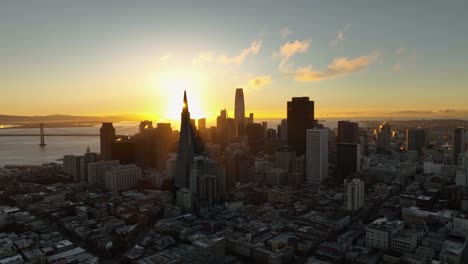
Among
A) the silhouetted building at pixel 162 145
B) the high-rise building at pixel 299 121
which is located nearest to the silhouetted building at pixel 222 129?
the silhouetted building at pixel 162 145

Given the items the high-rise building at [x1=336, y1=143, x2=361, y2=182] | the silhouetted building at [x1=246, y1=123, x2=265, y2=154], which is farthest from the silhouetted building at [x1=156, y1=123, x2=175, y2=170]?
the high-rise building at [x1=336, y1=143, x2=361, y2=182]

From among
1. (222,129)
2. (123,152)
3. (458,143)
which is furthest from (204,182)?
(458,143)

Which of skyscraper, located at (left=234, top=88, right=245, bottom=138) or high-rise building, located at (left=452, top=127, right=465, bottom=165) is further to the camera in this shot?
skyscraper, located at (left=234, top=88, right=245, bottom=138)

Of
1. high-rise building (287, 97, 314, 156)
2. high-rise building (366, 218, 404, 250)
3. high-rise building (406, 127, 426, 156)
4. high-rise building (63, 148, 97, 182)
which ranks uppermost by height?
high-rise building (287, 97, 314, 156)

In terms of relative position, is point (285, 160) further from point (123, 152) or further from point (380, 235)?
point (123, 152)

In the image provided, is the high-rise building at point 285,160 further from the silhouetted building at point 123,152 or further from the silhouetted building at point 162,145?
the silhouetted building at point 123,152

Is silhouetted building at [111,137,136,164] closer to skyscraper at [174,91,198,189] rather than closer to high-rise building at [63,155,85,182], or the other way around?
high-rise building at [63,155,85,182]

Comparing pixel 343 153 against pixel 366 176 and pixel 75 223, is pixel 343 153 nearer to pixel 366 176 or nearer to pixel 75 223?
pixel 366 176

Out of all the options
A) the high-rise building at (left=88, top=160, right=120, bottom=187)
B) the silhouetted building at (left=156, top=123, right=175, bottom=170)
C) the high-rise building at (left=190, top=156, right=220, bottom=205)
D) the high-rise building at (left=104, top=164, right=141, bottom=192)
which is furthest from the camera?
the silhouetted building at (left=156, top=123, right=175, bottom=170)
